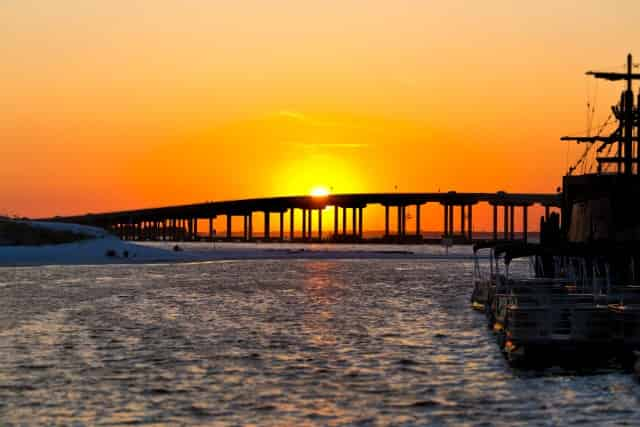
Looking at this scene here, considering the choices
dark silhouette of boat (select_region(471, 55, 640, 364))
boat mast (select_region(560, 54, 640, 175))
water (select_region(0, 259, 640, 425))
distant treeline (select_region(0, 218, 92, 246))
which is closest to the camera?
water (select_region(0, 259, 640, 425))

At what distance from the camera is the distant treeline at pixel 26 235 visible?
364 feet

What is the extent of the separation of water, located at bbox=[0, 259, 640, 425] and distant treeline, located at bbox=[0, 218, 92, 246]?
62.5m

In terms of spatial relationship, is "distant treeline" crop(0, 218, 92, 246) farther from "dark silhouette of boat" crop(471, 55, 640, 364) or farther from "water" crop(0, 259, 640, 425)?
"dark silhouette of boat" crop(471, 55, 640, 364)

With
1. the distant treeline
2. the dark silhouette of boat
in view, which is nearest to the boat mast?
the dark silhouette of boat

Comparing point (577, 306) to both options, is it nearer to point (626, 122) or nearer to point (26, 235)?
point (626, 122)

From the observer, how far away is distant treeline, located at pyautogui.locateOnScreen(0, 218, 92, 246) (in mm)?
111000

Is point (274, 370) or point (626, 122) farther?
point (626, 122)

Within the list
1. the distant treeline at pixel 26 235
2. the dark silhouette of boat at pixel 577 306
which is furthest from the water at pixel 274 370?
the distant treeline at pixel 26 235

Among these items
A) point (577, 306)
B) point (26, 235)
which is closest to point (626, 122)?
point (577, 306)

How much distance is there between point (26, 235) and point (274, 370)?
90.6 m

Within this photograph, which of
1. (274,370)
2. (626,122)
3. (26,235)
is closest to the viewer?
(274,370)

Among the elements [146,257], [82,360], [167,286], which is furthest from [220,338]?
[146,257]

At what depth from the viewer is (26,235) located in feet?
368

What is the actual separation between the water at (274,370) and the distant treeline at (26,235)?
62476 mm
